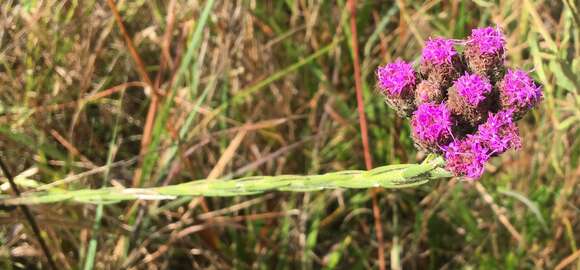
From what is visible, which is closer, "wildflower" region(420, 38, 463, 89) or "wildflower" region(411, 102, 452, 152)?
"wildflower" region(411, 102, 452, 152)

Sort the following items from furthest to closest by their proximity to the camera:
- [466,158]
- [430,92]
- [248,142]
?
[248,142] → [430,92] → [466,158]

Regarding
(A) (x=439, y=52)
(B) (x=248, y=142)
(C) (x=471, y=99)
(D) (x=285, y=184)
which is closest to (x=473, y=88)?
(C) (x=471, y=99)

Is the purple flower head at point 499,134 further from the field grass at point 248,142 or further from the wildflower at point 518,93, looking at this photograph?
the field grass at point 248,142

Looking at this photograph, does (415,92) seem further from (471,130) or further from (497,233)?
(497,233)

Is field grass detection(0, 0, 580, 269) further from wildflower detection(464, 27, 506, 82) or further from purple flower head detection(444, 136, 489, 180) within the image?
purple flower head detection(444, 136, 489, 180)

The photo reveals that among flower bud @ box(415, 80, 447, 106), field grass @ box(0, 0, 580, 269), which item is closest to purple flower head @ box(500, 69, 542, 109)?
flower bud @ box(415, 80, 447, 106)

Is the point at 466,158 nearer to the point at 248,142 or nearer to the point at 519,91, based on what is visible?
the point at 519,91
